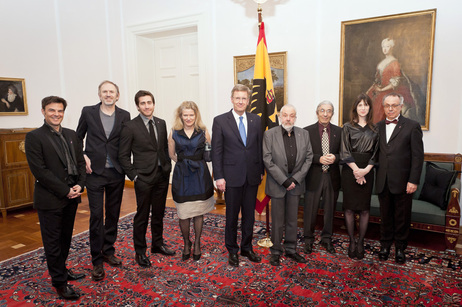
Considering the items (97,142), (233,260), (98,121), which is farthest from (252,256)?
(98,121)

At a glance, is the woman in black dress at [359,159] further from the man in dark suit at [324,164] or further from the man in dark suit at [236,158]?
the man in dark suit at [236,158]

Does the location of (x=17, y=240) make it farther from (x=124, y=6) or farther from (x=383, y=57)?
(x=383, y=57)

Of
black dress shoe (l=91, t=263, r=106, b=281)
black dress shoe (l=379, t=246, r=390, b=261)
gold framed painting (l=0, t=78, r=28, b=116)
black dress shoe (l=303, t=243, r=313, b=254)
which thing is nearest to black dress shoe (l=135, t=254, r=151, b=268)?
black dress shoe (l=91, t=263, r=106, b=281)

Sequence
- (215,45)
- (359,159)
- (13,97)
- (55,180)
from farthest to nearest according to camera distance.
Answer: (215,45)
(13,97)
(359,159)
(55,180)

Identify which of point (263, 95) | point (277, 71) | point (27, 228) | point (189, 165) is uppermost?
point (277, 71)

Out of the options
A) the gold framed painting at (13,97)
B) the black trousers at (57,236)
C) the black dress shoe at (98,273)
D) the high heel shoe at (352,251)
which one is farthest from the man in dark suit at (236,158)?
the gold framed painting at (13,97)

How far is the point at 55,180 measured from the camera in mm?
2514

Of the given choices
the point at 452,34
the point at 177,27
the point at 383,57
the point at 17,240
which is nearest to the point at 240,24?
the point at 177,27

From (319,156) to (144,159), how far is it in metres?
1.74

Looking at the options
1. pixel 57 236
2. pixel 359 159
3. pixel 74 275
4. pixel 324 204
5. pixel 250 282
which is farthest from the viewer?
pixel 324 204

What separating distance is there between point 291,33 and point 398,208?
3.07 m

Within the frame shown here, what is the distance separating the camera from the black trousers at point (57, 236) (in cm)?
257

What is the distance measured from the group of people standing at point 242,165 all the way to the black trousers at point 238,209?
10 mm

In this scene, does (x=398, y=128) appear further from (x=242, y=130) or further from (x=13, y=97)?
(x=13, y=97)
